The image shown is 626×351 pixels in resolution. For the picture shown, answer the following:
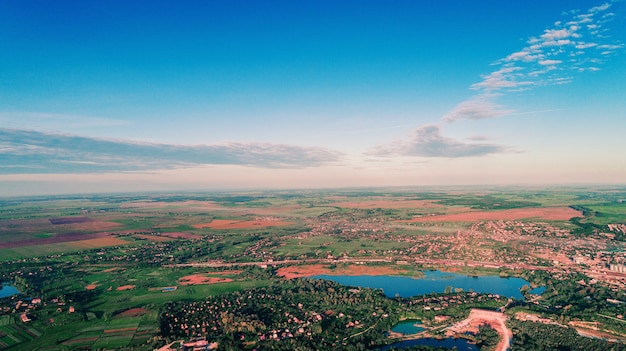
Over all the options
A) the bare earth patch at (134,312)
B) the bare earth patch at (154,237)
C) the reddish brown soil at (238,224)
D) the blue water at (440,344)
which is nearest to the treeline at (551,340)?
the blue water at (440,344)

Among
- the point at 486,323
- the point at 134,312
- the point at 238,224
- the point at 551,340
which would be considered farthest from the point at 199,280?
the point at 238,224

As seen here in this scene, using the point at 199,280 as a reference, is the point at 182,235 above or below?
above

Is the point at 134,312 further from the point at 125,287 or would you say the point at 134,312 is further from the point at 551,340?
the point at 551,340

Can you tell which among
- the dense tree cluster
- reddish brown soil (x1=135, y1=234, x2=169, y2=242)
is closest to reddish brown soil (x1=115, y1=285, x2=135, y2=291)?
the dense tree cluster

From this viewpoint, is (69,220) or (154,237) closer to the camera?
(154,237)

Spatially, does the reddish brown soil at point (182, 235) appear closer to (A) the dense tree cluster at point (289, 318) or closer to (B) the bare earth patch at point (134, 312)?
(A) the dense tree cluster at point (289, 318)

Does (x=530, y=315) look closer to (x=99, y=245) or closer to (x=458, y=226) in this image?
(x=458, y=226)

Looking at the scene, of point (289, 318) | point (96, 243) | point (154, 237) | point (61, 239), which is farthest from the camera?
point (154, 237)
